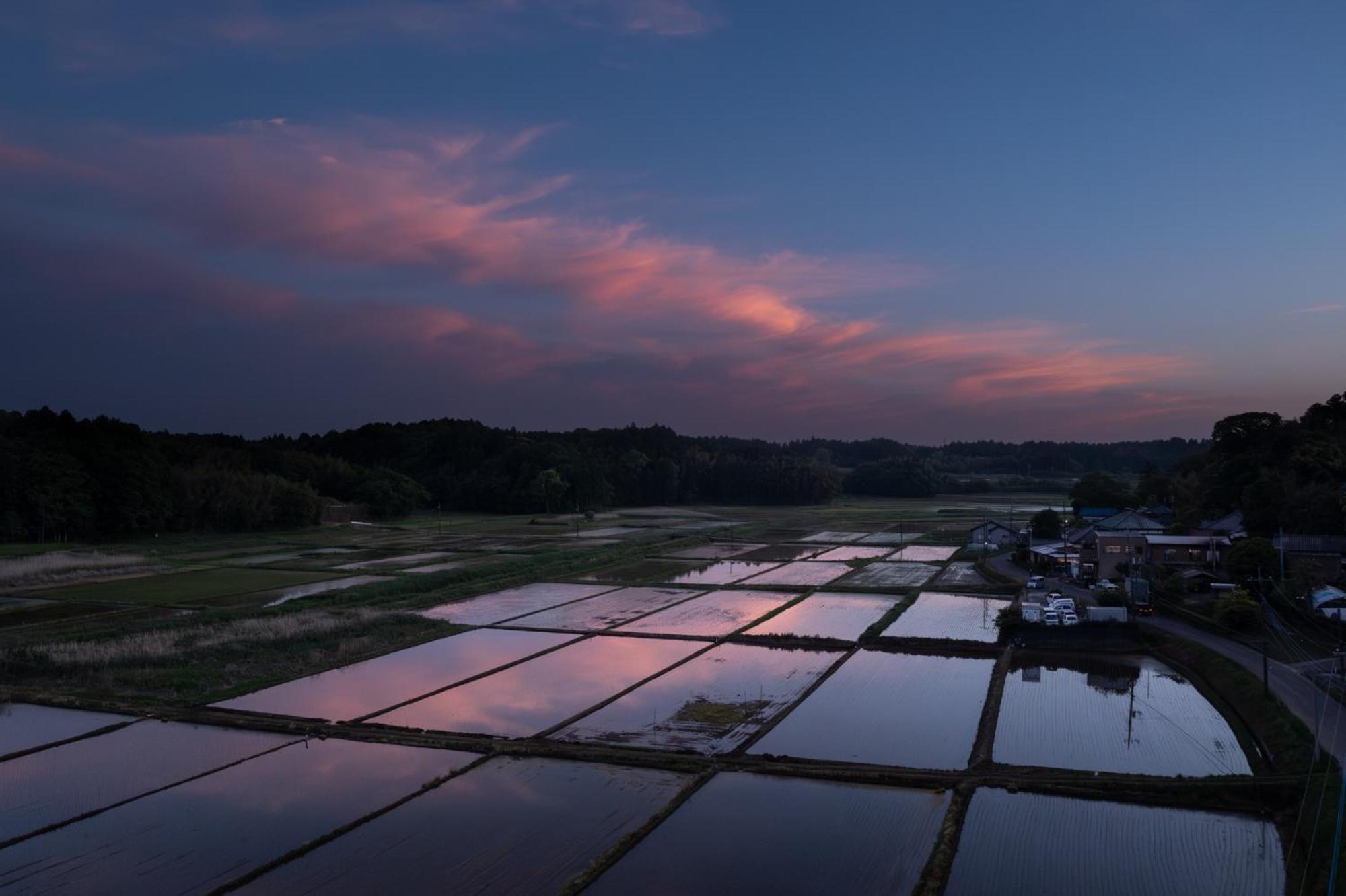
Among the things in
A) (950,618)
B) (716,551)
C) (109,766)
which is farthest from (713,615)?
(716,551)

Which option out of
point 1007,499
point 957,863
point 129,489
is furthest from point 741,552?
point 1007,499

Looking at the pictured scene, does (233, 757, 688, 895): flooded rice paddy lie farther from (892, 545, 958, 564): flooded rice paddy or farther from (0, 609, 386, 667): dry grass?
(892, 545, 958, 564): flooded rice paddy

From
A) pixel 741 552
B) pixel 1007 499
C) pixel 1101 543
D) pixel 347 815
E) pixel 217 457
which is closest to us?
pixel 347 815

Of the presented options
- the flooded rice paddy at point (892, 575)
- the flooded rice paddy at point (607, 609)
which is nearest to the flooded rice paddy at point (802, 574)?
the flooded rice paddy at point (892, 575)

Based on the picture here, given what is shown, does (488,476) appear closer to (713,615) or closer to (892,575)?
(892,575)

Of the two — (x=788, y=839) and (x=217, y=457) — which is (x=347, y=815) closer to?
(x=788, y=839)

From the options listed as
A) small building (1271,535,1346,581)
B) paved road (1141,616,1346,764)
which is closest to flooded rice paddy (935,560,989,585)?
small building (1271,535,1346,581)
